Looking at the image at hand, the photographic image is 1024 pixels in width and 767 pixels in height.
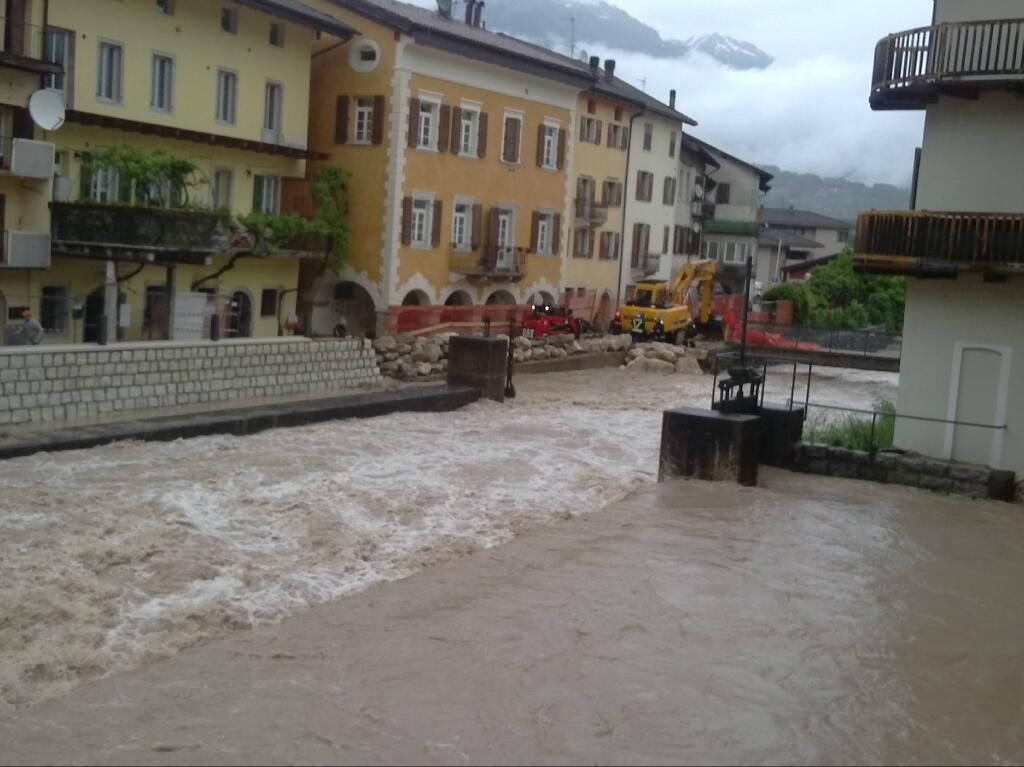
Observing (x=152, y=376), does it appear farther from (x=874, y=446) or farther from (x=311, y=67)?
(x=311, y=67)

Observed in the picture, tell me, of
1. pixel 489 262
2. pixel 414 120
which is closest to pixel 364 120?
pixel 414 120

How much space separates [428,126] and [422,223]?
3.03 m

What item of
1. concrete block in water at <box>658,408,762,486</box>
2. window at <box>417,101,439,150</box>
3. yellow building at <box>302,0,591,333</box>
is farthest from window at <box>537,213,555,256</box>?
concrete block in water at <box>658,408,762,486</box>

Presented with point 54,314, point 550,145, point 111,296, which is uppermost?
point 550,145

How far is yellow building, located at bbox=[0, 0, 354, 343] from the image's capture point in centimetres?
2880

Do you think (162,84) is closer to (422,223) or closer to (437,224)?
(422,223)

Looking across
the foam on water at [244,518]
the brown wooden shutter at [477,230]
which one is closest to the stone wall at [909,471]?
the foam on water at [244,518]

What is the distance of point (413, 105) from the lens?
38.8m

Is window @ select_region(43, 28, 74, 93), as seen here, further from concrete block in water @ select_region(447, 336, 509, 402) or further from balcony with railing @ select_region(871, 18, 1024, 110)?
balcony with railing @ select_region(871, 18, 1024, 110)

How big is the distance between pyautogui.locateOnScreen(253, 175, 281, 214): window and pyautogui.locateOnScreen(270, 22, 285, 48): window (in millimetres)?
3766

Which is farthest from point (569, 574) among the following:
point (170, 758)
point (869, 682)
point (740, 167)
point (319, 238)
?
point (740, 167)

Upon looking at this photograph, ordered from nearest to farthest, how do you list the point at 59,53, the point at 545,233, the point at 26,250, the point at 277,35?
the point at 26,250, the point at 59,53, the point at 277,35, the point at 545,233

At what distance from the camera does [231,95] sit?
3484 cm

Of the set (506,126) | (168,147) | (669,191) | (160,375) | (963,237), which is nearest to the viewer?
(963,237)
